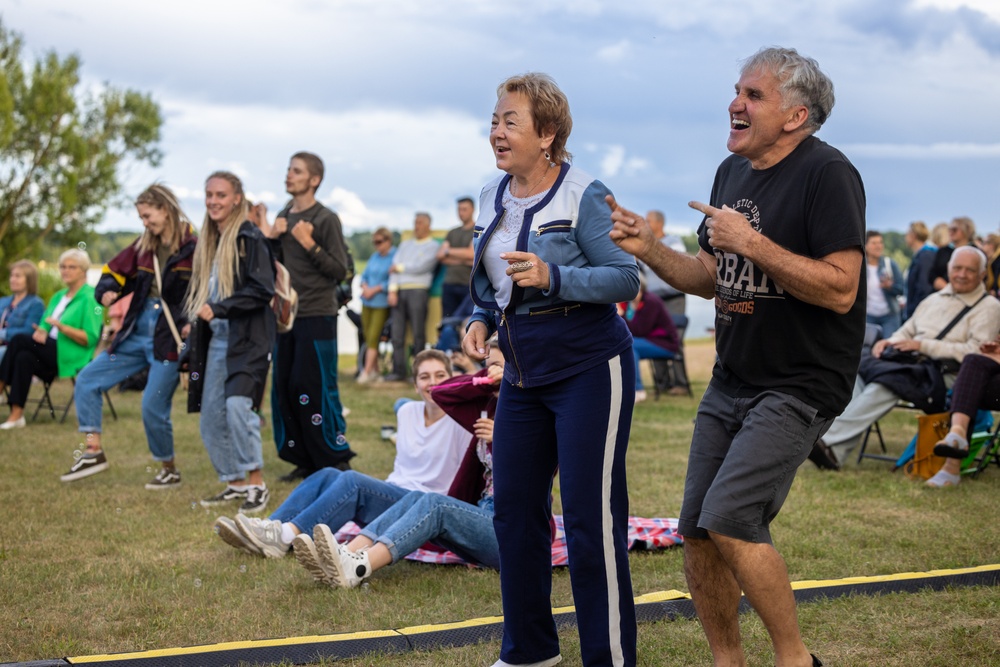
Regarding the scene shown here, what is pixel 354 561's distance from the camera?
15.9ft

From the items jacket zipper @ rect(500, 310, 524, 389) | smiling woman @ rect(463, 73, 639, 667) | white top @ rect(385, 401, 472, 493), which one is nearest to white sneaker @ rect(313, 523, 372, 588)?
white top @ rect(385, 401, 472, 493)

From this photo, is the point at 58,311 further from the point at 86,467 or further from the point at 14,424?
the point at 86,467

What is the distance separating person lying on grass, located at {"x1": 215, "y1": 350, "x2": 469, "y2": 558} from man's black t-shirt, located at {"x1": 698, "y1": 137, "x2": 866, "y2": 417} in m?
2.54

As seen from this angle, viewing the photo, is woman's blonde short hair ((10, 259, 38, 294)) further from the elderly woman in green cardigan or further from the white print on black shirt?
the white print on black shirt

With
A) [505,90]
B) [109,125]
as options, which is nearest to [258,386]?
[505,90]

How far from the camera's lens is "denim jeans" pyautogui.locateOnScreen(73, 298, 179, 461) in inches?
295

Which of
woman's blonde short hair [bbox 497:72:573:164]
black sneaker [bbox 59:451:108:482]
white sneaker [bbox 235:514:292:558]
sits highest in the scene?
woman's blonde short hair [bbox 497:72:573:164]

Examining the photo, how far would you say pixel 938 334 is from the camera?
829 cm

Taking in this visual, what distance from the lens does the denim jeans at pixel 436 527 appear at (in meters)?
4.93

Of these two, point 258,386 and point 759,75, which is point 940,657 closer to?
point 759,75

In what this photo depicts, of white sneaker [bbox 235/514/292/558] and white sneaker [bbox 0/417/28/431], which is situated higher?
white sneaker [bbox 235/514/292/558]

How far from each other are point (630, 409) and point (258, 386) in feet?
12.8

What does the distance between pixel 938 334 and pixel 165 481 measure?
5.82 meters

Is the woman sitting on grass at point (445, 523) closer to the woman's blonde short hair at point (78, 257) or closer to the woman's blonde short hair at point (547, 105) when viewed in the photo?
the woman's blonde short hair at point (547, 105)
